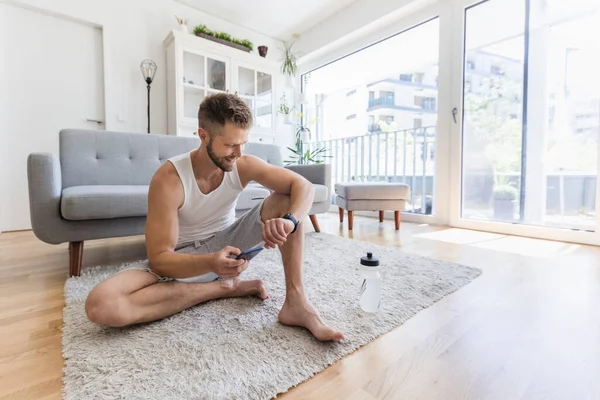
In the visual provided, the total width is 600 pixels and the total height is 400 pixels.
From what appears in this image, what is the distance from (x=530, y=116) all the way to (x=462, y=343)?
2307mm

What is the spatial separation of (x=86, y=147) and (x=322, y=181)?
1538 mm

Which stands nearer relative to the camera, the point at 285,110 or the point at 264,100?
the point at 264,100

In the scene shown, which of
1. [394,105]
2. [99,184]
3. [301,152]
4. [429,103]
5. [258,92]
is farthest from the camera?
[301,152]

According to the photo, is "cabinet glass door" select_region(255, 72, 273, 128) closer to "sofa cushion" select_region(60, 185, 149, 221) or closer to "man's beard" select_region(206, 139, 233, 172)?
"sofa cushion" select_region(60, 185, 149, 221)

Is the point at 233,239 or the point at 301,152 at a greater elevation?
the point at 301,152

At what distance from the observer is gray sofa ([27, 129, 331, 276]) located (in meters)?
1.26

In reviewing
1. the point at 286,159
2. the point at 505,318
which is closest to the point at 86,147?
the point at 505,318

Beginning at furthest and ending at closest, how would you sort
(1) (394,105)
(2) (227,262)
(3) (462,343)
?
(1) (394,105) → (3) (462,343) → (2) (227,262)

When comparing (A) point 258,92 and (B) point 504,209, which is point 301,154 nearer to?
(A) point 258,92

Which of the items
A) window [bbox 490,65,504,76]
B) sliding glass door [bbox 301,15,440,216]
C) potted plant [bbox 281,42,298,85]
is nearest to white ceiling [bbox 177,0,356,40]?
potted plant [bbox 281,42,298,85]

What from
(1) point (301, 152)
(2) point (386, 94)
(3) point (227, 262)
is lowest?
(3) point (227, 262)

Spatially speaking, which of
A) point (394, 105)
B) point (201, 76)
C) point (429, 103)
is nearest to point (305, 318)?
point (201, 76)

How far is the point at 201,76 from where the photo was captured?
3.11 metres

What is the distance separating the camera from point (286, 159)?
414cm
